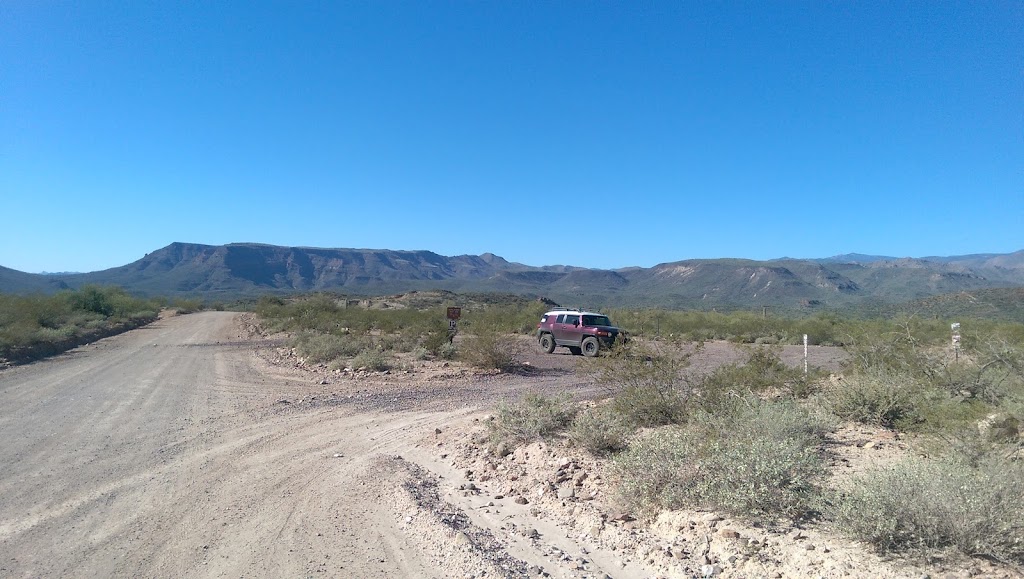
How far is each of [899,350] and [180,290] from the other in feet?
547

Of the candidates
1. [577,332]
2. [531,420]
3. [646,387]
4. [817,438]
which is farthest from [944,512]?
[577,332]

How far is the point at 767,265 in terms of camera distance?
12381 centimetres

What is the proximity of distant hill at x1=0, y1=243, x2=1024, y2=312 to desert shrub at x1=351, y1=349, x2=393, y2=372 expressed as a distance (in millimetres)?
69738

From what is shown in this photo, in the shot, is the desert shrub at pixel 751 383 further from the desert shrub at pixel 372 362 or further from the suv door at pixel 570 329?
the suv door at pixel 570 329

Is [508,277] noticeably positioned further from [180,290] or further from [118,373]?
[118,373]

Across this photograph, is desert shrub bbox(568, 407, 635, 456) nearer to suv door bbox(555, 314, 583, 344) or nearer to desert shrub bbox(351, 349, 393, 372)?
desert shrub bbox(351, 349, 393, 372)

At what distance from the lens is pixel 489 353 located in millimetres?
18891

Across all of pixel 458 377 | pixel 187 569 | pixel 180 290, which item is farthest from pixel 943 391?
pixel 180 290

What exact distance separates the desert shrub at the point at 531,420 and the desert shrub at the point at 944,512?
4613 millimetres

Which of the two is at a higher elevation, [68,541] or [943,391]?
[943,391]

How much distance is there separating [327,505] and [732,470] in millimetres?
4484

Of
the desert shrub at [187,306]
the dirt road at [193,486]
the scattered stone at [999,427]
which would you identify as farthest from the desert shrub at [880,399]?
the desert shrub at [187,306]

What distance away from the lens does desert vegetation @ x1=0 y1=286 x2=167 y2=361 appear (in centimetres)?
2306

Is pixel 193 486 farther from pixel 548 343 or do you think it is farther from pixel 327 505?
pixel 548 343
